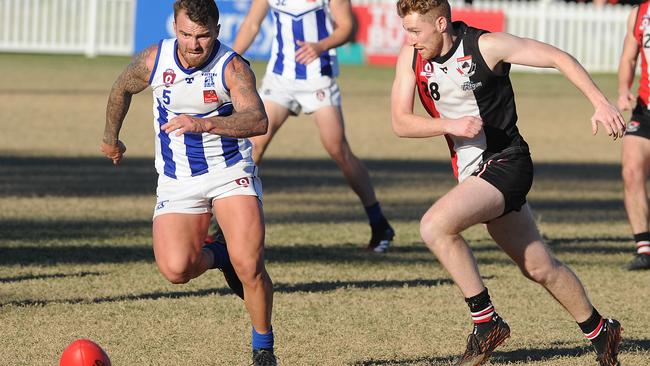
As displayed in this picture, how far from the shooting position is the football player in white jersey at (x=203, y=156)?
6.56m

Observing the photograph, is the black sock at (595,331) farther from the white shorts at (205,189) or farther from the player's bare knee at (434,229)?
the white shorts at (205,189)

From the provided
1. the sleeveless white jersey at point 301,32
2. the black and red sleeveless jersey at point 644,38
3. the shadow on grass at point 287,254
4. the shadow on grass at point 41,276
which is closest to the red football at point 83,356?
the shadow on grass at point 41,276

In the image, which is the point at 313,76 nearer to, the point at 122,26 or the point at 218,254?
the point at 218,254

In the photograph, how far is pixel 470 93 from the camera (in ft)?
22.2

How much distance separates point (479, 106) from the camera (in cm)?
683

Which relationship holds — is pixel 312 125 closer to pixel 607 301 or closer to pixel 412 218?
pixel 412 218

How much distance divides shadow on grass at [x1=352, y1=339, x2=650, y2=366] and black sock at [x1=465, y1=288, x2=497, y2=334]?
1.75ft

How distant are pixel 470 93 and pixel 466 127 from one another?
A: 454 mm

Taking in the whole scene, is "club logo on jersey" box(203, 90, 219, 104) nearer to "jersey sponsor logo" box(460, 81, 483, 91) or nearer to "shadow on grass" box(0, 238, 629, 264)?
"jersey sponsor logo" box(460, 81, 483, 91)

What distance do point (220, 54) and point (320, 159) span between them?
35.1ft

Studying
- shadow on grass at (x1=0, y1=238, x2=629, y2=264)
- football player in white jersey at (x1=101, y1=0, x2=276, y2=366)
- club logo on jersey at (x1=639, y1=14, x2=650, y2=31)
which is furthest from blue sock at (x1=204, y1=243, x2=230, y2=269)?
club logo on jersey at (x1=639, y1=14, x2=650, y2=31)

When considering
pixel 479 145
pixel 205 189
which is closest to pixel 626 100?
pixel 479 145

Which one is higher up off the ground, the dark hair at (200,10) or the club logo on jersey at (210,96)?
the dark hair at (200,10)

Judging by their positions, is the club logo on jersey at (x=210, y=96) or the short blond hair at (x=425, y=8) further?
the club logo on jersey at (x=210, y=96)
